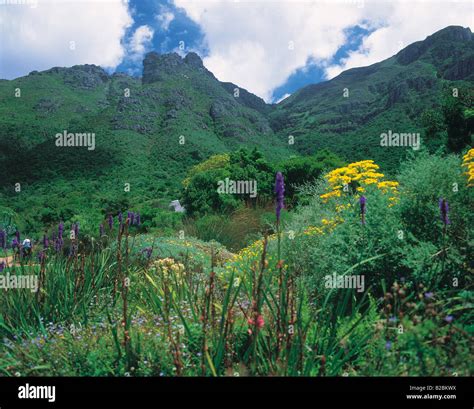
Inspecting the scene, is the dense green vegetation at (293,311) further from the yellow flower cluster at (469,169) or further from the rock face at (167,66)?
the rock face at (167,66)

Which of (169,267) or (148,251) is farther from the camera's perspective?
(148,251)

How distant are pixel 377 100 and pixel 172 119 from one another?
2561 centimetres

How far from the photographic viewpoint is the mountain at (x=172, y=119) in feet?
117

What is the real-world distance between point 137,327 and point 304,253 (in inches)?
118

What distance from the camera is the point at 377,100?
47562 mm

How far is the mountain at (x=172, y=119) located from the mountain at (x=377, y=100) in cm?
15

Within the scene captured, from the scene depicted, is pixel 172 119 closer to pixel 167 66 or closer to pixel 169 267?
pixel 167 66

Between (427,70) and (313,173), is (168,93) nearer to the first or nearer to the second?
(427,70)

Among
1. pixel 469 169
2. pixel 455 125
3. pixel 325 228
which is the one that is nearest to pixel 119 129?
pixel 455 125

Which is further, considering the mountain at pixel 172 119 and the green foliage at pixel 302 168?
the mountain at pixel 172 119

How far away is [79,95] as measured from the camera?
57.2m

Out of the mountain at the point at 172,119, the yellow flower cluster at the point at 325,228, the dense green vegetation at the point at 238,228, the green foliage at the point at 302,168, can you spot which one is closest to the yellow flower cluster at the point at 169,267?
the dense green vegetation at the point at 238,228

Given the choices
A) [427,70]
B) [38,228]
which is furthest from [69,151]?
[427,70]
